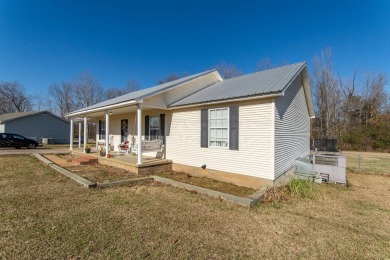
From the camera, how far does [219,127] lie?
8039 mm

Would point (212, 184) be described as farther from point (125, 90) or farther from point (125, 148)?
point (125, 90)

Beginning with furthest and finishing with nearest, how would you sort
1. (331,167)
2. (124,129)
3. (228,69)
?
(228,69), (124,129), (331,167)

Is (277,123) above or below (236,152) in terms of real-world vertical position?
above

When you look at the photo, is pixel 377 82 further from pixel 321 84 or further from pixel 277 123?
pixel 277 123

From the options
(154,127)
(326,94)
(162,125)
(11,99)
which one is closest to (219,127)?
(162,125)

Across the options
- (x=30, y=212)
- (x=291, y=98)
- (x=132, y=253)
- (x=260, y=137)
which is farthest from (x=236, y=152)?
(x=30, y=212)

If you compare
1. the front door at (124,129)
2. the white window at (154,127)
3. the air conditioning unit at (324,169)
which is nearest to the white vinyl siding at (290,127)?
the air conditioning unit at (324,169)

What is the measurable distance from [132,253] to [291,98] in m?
7.99

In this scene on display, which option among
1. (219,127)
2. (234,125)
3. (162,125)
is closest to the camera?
(234,125)

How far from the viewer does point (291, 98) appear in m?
8.58

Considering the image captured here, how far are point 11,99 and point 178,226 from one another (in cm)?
6242

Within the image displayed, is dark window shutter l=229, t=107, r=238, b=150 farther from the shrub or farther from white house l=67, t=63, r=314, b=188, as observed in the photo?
the shrub

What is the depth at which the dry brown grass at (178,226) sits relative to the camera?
10.5 ft

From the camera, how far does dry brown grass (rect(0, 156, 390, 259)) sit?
3.19 metres
